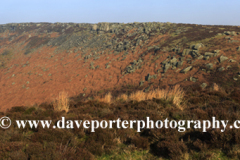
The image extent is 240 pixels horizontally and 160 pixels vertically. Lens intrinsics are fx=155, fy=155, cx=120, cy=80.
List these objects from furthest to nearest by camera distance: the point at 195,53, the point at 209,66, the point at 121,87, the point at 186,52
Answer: the point at 186,52 → the point at 121,87 → the point at 195,53 → the point at 209,66

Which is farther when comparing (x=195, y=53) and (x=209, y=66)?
(x=195, y=53)

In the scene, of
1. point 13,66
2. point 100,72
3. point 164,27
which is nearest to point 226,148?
point 100,72

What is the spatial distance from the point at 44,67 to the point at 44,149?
3196cm

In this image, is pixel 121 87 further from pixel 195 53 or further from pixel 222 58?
pixel 222 58

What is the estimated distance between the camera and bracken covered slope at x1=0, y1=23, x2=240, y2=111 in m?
17.1

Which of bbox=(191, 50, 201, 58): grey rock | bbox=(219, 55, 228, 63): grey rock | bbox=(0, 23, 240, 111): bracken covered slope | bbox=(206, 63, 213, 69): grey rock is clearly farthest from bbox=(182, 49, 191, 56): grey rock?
bbox=(219, 55, 228, 63): grey rock

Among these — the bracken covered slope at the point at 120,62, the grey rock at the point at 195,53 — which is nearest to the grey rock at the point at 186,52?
the bracken covered slope at the point at 120,62

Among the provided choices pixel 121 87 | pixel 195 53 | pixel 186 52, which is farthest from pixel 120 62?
pixel 195 53

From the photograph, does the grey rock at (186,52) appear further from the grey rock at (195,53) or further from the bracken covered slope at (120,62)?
the grey rock at (195,53)

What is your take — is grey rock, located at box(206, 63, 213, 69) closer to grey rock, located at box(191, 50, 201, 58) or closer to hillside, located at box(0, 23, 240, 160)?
hillside, located at box(0, 23, 240, 160)

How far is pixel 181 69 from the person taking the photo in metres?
18.3

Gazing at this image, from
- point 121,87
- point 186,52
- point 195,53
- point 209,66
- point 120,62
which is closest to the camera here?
point 209,66

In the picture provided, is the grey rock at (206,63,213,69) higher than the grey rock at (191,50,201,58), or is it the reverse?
the grey rock at (191,50,201,58)

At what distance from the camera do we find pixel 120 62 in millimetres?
25938
